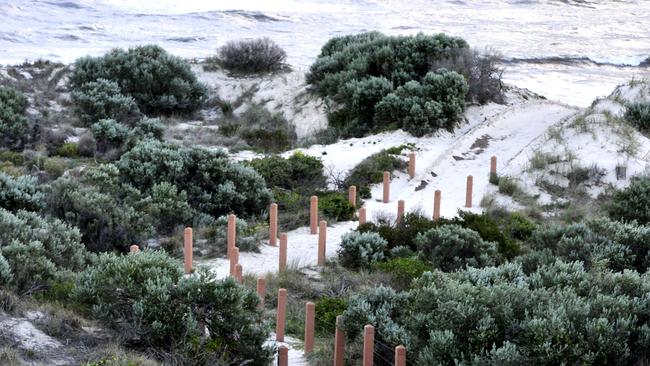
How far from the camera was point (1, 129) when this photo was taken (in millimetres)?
23578

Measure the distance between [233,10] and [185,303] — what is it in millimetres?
41893

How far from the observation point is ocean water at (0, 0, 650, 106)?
4106cm

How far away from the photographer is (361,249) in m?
15.4

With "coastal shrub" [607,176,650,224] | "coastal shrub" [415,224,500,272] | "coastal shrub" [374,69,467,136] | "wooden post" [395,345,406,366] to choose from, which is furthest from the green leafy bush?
"coastal shrub" [374,69,467,136]

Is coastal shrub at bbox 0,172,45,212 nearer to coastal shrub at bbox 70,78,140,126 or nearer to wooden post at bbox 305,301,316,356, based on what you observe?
wooden post at bbox 305,301,316,356

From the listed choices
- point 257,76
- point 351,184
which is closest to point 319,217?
point 351,184

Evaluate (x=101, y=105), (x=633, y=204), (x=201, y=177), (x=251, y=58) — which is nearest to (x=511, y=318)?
(x=633, y=204)

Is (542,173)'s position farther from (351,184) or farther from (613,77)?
(613,77)

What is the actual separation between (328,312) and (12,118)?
537 inches

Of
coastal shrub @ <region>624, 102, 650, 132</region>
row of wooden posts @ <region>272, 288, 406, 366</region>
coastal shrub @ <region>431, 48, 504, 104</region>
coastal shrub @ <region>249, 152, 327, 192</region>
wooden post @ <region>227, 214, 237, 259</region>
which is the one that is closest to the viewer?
row of wooden posts @ <region>272, 288, 406, 366</region>

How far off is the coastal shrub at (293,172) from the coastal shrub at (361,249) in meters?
4.38

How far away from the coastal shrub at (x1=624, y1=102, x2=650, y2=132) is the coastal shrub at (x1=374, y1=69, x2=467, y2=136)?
378cm

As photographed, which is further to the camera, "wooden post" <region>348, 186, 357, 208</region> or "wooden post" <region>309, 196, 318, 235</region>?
"wooden post" <region>348, 186, 357, 208</region>

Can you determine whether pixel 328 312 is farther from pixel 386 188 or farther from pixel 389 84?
pixel 389 84
